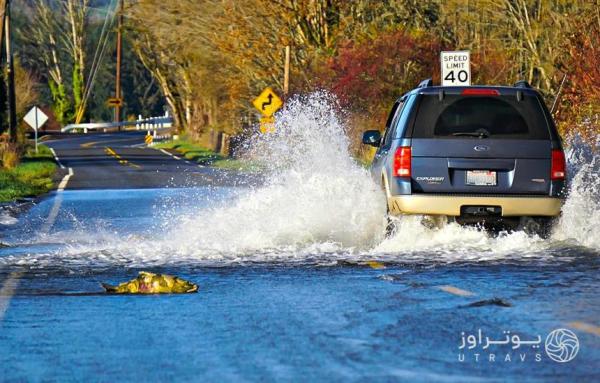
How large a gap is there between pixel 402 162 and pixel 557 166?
1.69 meters

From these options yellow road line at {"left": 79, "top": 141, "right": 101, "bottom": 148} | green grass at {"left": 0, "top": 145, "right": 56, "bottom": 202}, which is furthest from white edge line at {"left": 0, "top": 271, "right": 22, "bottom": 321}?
yellow road line at {"left": 79, "top": 141, "right": 101, "bottom": 148}

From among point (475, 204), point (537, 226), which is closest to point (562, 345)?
point (475, 204)

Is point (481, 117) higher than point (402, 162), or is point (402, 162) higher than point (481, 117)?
point (481, 117)

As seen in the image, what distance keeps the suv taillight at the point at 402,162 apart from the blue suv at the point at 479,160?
0.01 m

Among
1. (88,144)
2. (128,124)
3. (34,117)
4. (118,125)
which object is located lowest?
(88,144)

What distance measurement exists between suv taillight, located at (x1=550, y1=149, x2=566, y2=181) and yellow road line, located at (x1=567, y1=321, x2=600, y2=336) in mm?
5511

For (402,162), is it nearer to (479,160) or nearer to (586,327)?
(479,160)

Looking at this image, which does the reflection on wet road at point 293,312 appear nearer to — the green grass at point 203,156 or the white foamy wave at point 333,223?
the white foamy wave at point 333,223

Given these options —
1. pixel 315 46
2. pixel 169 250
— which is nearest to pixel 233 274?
pixel 169 250

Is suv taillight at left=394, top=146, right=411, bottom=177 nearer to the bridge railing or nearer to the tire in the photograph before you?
the tire

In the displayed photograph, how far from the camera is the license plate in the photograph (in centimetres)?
1511

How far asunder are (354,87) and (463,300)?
108ft

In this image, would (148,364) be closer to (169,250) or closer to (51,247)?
(169,250)

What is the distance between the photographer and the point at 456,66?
28.5 m
